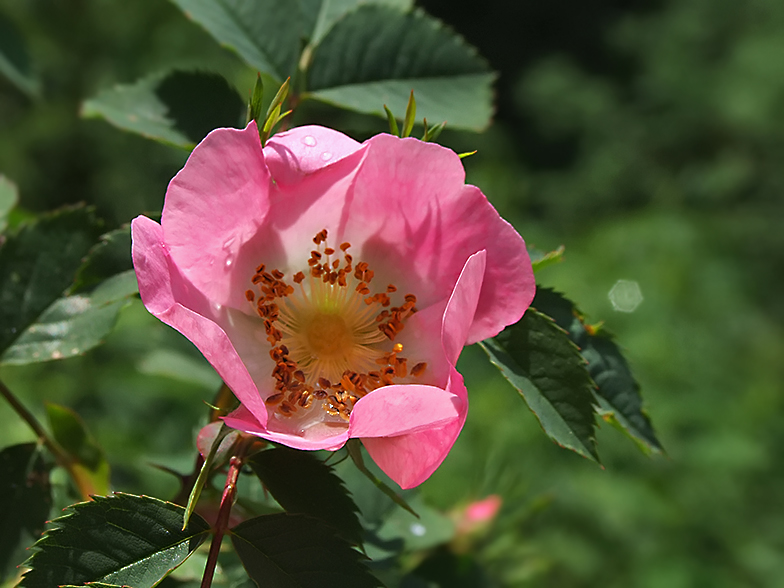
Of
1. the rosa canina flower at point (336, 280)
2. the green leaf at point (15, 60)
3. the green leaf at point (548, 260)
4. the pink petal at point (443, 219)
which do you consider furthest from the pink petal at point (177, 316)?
the green leaf at point (15, 60)

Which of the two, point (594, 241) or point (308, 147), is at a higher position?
point (308, 147)

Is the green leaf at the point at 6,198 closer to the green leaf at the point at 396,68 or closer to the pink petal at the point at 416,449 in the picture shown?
the green leaf at the point at 396,68

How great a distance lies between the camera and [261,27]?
102 cm

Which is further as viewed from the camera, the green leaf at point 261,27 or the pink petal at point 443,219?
the green leaf at point 261,27

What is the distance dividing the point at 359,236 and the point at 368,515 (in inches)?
18.3

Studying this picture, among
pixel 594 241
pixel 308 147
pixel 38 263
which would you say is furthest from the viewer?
pixel 594 241

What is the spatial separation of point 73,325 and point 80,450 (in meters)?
0.17

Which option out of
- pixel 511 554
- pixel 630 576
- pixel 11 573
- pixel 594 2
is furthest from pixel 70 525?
pixel 594 2

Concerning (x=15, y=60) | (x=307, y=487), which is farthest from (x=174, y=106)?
(x=15, y=60)

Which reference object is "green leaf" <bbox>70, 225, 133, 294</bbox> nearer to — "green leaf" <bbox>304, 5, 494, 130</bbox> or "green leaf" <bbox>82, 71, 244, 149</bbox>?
"green leaf" <bbox>82, 71, 244, 149</bbox>

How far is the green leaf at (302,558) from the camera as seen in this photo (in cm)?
69

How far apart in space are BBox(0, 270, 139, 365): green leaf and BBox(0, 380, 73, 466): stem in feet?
0.14

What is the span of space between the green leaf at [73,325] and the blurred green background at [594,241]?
25cm

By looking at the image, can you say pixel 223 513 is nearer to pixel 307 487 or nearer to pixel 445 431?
pixel 307 487
